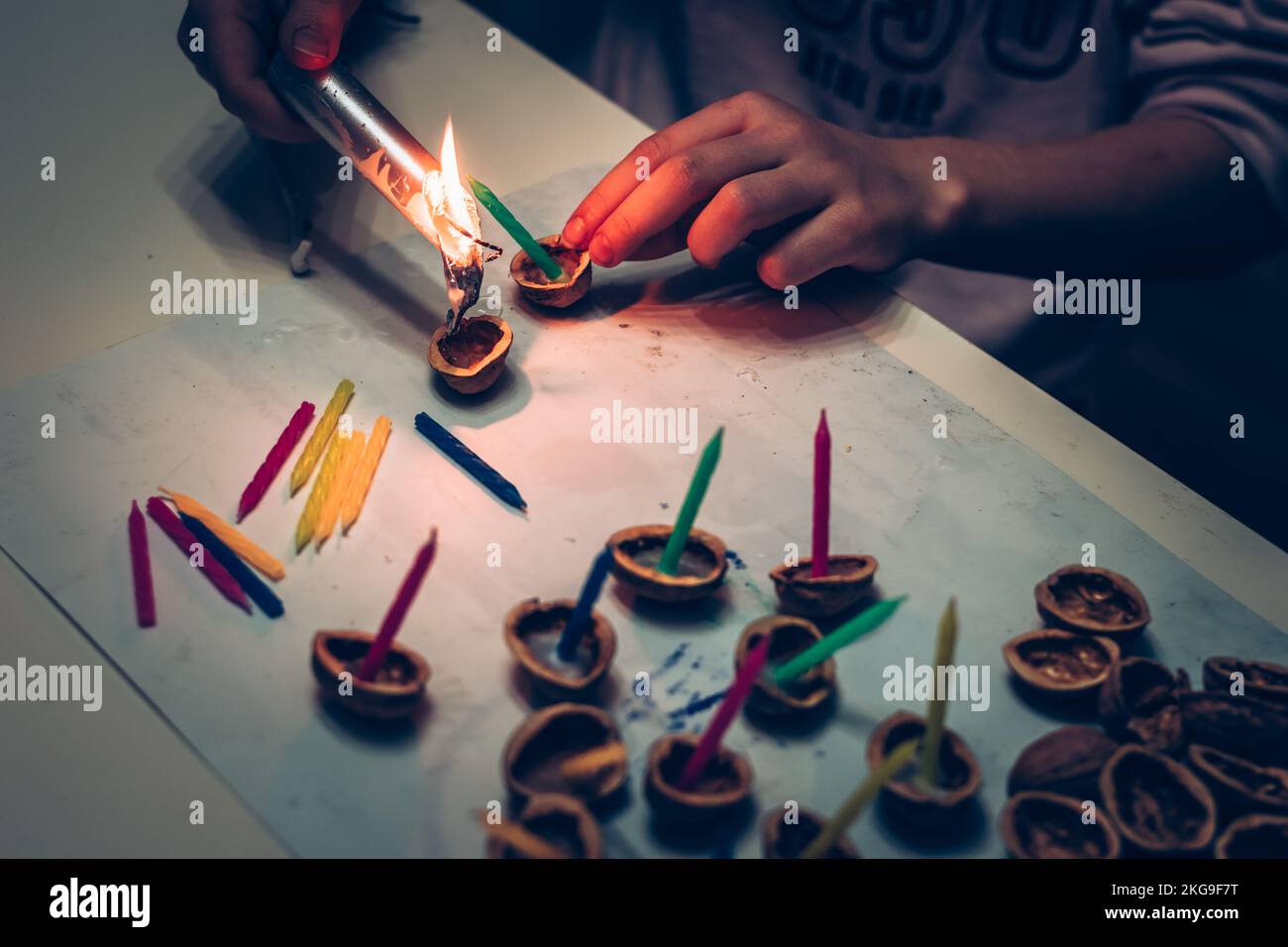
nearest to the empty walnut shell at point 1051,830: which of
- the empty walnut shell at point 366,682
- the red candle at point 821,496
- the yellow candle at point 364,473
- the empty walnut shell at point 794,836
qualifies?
the empty walnut shell at point 794,836

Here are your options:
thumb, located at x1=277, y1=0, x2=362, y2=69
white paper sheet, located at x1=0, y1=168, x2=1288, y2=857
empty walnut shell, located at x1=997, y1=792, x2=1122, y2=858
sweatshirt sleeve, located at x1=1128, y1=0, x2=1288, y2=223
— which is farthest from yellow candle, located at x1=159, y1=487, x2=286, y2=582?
sweatshirt sleeve, located at x1=1128, y1=0, x2=1288, y2=223

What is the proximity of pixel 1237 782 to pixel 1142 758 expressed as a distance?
0.07 m

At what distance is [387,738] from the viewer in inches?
33.4

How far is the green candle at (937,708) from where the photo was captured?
0.73 meters

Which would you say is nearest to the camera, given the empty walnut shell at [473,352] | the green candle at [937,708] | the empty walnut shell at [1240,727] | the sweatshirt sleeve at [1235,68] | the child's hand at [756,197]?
the green candle at [937,708]

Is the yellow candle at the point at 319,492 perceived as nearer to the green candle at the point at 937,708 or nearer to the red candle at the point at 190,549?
the red candle at the point at 190,549

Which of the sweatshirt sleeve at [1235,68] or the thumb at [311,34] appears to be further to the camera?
the sweatshirt sleeve at [1235,68]

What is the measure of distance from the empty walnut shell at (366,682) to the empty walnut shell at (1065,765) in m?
0.45

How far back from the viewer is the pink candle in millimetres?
748

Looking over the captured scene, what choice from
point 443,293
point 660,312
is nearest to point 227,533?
point 443,293

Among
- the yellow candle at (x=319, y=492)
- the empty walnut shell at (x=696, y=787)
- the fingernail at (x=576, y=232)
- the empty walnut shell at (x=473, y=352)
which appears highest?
the fingernail at (x=576, y=232)

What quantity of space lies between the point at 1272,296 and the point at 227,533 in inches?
53.5
